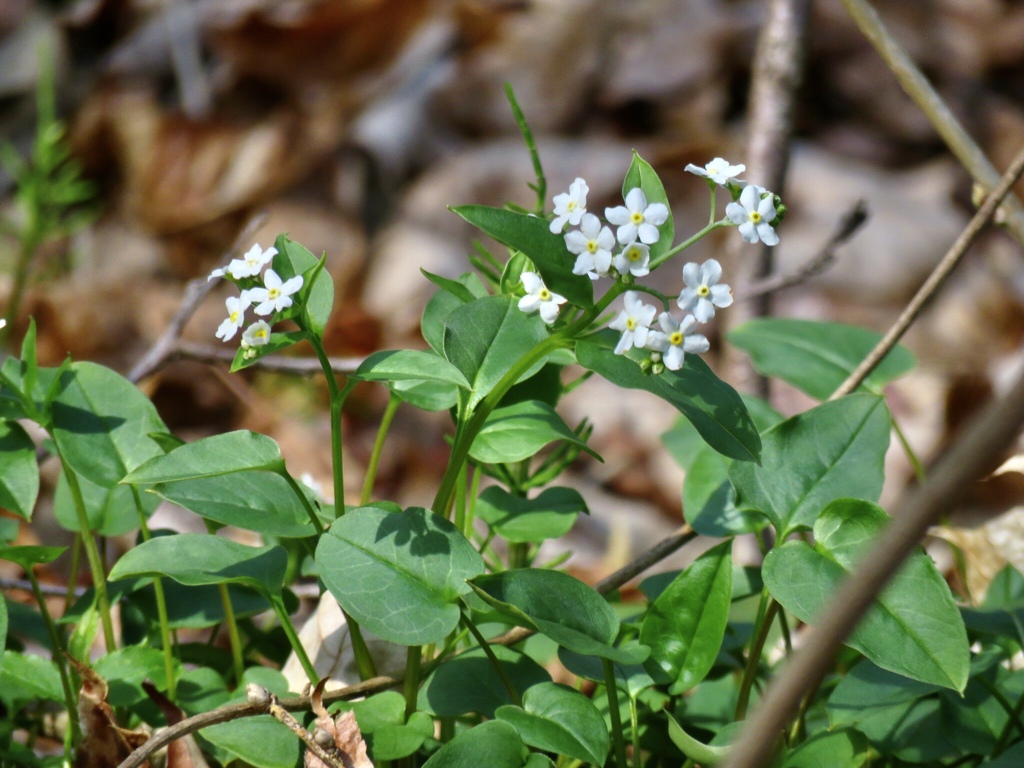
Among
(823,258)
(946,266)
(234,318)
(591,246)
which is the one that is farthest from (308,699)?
(823,258)

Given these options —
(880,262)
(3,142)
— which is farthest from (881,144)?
(3,142)

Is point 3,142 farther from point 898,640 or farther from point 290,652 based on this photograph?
point 898,640

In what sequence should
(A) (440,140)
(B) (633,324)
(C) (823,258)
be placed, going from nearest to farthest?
(B) (633,324), (C) (823,258), (A) (440,140)

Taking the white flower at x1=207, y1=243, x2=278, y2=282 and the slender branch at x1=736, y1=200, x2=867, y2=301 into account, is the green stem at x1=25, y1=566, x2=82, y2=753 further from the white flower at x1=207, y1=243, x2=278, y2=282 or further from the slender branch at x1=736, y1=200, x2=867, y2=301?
the slender branch at x1=736, y1=200, x2=867, y2=301

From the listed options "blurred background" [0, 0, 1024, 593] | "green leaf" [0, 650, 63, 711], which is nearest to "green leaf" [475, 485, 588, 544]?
"green leaf" [0, 650, 63, 711]

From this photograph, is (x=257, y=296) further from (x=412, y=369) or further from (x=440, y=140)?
(x=440, y=140)
